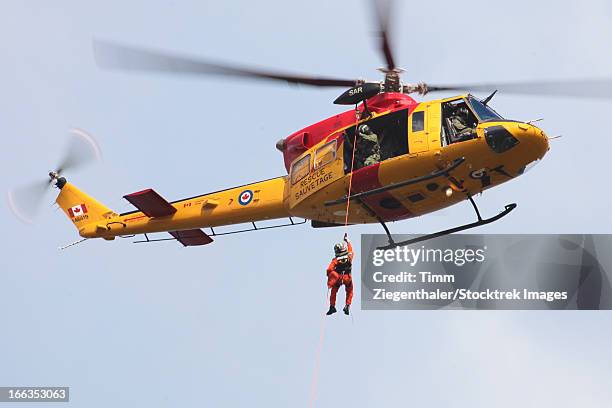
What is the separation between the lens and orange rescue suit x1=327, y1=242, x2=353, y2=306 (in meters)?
16.2

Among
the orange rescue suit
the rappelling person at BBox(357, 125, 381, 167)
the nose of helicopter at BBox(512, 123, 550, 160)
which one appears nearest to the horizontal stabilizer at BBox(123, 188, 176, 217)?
the orange rescue suit

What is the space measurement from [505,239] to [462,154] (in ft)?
40.6

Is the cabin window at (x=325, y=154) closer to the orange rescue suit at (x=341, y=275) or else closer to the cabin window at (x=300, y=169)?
the cabin window at (x=300, y=169)

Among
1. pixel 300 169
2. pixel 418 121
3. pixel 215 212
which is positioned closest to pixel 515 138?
pixel 418 121

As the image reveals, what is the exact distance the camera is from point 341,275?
16.2 metres

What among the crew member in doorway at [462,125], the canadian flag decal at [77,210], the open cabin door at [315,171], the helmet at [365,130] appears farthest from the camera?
the canadian flag decal at [77,210]

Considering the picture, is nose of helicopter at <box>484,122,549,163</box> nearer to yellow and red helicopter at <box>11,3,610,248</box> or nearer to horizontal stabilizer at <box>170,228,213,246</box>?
yellow and red helicopter at <box>11,3,610,248</box>

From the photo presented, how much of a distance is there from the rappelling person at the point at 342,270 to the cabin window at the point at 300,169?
1376 mm

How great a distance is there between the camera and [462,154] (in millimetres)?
15273

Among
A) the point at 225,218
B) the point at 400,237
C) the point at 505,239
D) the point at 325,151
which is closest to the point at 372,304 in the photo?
the point at 400,237

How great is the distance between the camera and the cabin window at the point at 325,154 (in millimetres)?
16422

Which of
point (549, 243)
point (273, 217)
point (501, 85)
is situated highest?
point (549, 243)

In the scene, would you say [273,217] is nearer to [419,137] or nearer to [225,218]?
[225,218]

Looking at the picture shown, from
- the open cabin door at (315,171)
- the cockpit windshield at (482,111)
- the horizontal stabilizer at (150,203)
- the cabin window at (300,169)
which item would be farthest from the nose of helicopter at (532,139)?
the horizontal stabilizer at (150,203)
